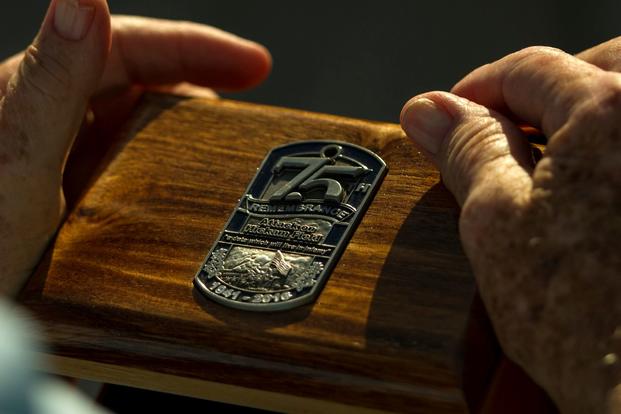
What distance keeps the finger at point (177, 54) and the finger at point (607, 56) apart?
60 centimetres

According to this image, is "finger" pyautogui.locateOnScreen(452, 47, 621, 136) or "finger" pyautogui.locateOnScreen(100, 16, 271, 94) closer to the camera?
"finger" pyautogui.locateOnScreen(452, 47, 621, 136)

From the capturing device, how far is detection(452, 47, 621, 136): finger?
0.92 meters

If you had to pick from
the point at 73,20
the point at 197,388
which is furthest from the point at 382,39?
the point at 197,388

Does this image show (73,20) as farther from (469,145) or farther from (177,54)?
(469,145)

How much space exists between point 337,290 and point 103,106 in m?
0.67

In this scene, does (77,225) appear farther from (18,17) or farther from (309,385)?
(18,17)

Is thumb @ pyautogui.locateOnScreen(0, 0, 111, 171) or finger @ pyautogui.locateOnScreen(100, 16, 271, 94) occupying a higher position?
thumb @ pyautogui.locateOnScreen(0, 0, 111, 171)

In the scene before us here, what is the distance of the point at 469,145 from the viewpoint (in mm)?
996

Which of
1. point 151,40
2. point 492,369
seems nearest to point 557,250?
point 492,369

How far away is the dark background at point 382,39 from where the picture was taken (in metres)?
2.10

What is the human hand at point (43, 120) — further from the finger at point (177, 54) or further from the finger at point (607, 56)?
the finger at point (607, 56)

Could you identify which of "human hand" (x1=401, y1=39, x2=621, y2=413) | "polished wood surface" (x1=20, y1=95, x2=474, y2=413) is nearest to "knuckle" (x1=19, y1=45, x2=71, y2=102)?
"polished wood surface" (x1=20, y1=95, x2=474, y2=413)

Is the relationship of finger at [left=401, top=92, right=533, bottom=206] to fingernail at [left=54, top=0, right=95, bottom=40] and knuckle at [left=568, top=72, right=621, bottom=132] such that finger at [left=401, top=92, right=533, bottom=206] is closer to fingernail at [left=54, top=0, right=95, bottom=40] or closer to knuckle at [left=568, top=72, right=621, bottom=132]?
knuckle at [left=568, top=72, right=621, bottom=132]

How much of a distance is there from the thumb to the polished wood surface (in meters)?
0.09
